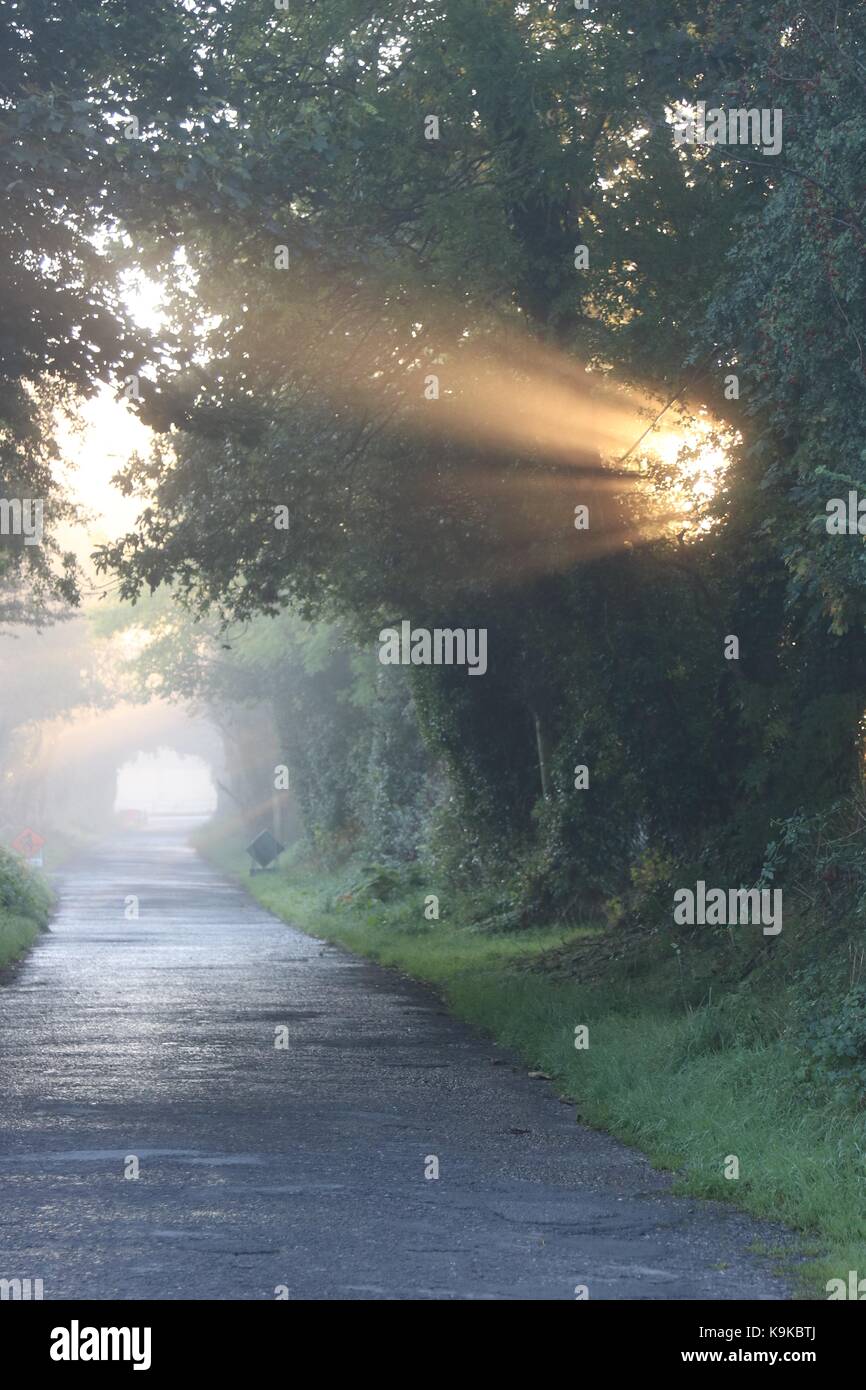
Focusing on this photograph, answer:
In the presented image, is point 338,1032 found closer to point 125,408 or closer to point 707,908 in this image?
point 707,908

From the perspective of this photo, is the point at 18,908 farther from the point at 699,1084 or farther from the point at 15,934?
the point at 699,1084

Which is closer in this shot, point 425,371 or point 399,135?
point 399,135

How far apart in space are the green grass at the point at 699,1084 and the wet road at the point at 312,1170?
239 mm

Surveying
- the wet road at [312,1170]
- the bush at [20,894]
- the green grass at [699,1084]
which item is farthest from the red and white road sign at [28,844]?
the wet road at [312,1170]

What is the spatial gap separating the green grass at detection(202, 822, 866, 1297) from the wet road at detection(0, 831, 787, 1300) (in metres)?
0.24

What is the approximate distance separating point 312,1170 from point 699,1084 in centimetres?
314

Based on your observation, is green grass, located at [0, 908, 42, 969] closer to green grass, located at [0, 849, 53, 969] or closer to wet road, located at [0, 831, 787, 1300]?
green grass, located at [0, 849, 53, 969]

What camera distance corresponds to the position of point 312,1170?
30.8 ft

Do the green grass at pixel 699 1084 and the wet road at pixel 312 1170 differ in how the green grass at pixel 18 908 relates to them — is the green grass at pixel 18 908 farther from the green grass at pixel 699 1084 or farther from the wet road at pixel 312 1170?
Answer: the green grass at pixel 699 1084

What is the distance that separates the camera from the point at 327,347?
691 inches

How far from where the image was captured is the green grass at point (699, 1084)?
8.50 metres

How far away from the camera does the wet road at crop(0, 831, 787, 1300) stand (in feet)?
23.4
